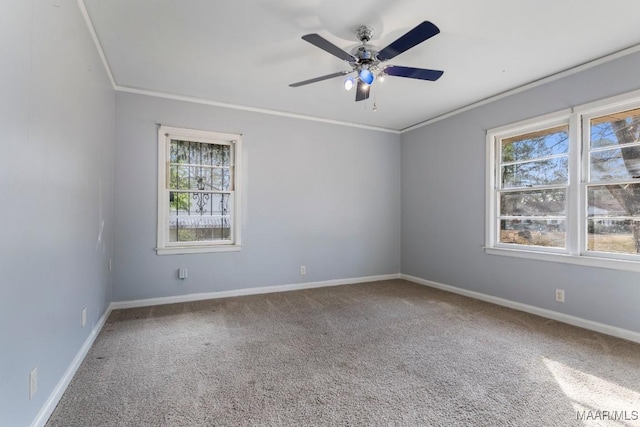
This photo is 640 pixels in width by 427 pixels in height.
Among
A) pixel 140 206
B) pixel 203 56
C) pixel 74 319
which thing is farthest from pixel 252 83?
pixel 74 319

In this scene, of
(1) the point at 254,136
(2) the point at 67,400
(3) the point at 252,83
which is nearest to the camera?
(2) the point at 67,400

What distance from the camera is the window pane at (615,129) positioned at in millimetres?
2861

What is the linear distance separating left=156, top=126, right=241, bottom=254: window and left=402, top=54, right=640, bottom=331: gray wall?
2.91 m

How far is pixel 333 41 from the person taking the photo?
2717 millimetres

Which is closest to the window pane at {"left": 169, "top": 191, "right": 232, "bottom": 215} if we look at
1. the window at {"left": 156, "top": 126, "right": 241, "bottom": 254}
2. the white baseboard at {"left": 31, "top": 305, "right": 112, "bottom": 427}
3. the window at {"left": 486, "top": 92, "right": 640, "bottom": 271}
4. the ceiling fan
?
the window at {"left": 156, "top": 126, "right": 241, "bottom": 254}

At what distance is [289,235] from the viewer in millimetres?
4602

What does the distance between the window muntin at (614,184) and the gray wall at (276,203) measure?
2.75 meters

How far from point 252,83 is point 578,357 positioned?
4052 millimetres

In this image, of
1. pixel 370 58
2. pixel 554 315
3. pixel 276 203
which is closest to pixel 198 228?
pixel 276 203

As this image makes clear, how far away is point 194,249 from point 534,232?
4198mm

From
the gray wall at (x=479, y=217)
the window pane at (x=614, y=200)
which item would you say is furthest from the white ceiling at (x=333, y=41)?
the window pane at (x=614, y=200)

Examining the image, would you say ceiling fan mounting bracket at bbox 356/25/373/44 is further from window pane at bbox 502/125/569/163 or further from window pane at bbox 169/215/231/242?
window pane at bbox 169/215/231/242

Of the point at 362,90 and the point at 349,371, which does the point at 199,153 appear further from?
the point at 349,371

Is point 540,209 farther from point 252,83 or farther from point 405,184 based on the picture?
point 252,83
